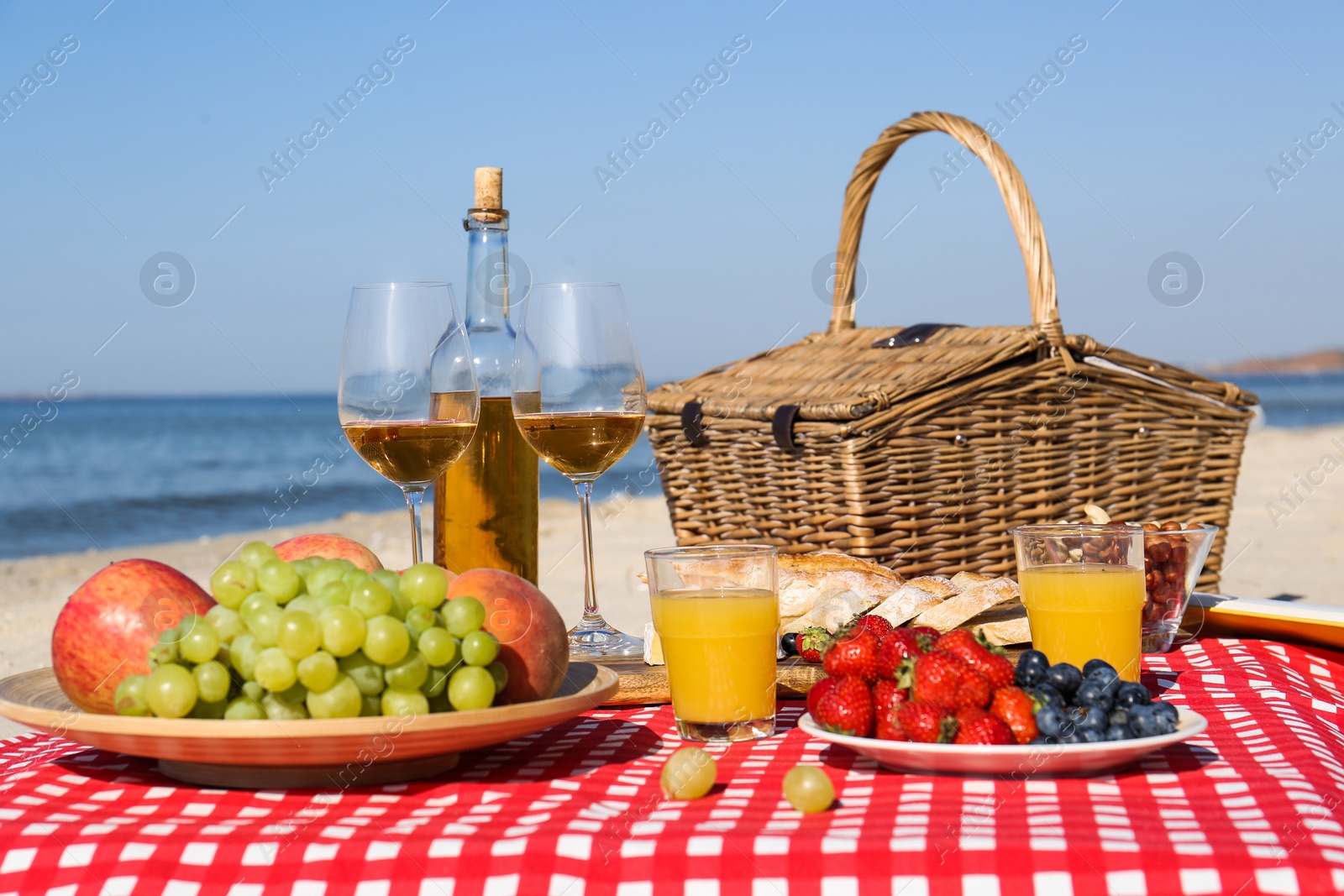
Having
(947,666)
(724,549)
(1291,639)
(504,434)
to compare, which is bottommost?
(1291,639)

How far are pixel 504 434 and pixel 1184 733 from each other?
3.49 ft

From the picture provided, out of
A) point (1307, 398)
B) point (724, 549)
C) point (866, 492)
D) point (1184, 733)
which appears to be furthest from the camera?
point (1307, 398)

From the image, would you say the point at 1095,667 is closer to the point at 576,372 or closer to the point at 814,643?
the point at 814,643

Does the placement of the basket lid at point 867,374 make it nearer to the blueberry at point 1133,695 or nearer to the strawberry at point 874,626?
the strawberry at point 874,626

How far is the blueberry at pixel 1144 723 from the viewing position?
3.50 feet

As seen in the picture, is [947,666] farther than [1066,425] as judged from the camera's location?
No

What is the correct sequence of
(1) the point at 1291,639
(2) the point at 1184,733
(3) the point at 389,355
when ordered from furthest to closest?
1. (1) the point at 1291,639
2. (3) the point at 389,355
3. (2) the point at 1184,733

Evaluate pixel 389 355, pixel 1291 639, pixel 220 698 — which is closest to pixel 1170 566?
pixel 1291 639

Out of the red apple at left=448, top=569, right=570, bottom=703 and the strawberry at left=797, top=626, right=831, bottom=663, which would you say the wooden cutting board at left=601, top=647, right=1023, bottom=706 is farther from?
the red apple at left=448, top=569, right=570, bottom=703

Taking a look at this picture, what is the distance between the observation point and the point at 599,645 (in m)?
1.66

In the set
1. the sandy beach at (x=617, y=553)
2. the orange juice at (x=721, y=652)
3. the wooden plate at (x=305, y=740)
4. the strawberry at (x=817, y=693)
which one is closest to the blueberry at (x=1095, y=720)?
the strawberry at (x=817, y=693)

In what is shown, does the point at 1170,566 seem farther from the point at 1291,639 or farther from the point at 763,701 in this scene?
the point at 763,701

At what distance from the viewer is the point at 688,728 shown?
1328mm

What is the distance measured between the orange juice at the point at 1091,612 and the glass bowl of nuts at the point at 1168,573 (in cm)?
28
